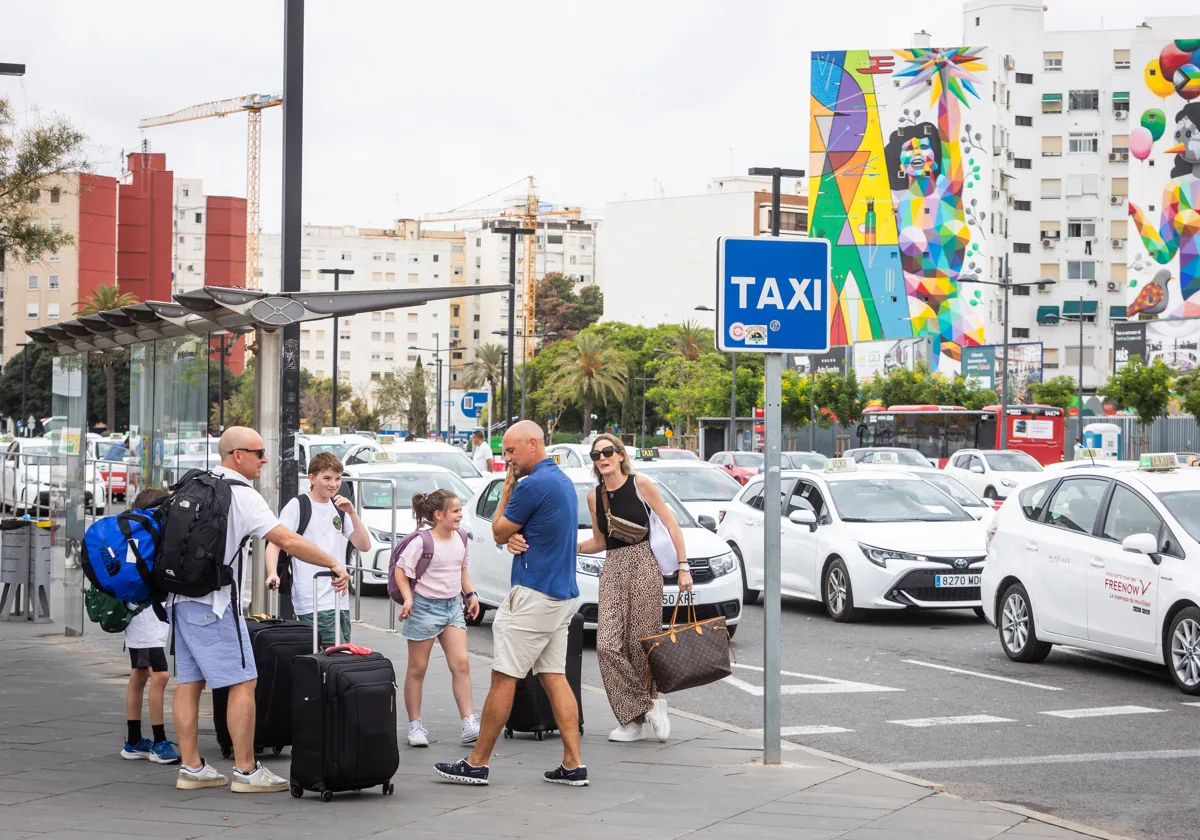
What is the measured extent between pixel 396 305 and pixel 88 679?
4263 millimetres

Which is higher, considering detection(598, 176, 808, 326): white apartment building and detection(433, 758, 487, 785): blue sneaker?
detection(598, 176, 808, 326): white apartment building

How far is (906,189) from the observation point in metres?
102

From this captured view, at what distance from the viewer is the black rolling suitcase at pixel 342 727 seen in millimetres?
7070

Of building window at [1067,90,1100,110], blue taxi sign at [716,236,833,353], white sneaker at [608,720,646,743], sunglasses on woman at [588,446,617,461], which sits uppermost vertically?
building window at [1067,90,1100,110]

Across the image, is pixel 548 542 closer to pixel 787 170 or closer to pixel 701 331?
pixel 787 170

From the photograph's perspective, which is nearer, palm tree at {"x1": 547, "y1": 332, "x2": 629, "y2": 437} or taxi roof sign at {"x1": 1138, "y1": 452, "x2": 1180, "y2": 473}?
taxi roof sign at {"x1": 1138, "y1": 452, "x2": 1180, "y2": 473}

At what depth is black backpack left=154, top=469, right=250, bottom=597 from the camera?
276 inches

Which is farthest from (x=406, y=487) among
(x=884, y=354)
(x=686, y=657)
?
(x=884, y=354)

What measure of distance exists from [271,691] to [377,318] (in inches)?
6500

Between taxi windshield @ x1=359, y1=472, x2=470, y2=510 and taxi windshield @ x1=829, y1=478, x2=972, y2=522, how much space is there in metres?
4.82

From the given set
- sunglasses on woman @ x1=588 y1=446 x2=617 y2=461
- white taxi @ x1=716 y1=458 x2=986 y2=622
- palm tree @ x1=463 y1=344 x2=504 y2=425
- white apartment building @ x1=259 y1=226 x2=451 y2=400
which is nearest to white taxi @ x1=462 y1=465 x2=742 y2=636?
white taxi @ x1=716 y1=458 x2=986 y2=622

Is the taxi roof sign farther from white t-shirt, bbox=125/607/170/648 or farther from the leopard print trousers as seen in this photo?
white t-shirt, bbox=125/607/170/648

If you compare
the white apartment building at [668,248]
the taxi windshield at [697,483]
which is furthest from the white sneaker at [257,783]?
the white apartment building at [668,248]

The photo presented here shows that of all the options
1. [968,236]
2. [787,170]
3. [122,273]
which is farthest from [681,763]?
[122,273]
